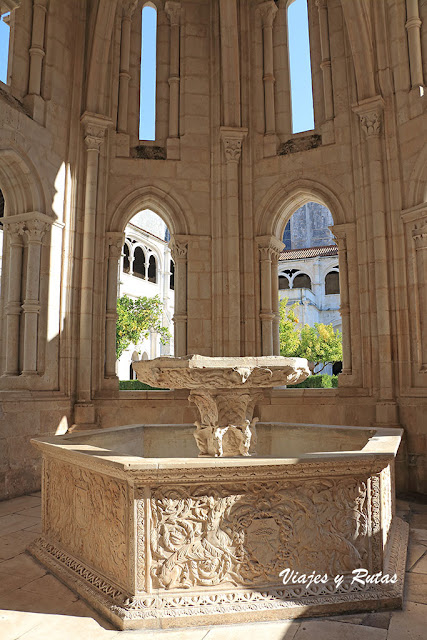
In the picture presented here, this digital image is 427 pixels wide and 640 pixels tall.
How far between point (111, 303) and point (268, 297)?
2.43 meters

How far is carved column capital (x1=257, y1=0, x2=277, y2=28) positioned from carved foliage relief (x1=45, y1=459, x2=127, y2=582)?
785 cm

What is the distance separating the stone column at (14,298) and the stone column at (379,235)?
16.0 feet

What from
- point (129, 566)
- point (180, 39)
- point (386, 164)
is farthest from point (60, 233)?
point (129, 566)

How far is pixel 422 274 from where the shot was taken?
22.6 feet

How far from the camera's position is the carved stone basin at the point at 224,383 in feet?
12.8

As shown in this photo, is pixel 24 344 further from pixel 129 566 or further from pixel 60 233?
pixel 129 566

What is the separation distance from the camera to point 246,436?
4438mm

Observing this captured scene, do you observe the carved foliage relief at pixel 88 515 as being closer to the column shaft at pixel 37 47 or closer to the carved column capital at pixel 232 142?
the column shaft at pixel 37 47

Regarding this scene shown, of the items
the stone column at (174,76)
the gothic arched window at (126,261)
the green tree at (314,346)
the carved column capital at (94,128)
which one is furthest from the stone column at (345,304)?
the gothic arched window at (126,261)

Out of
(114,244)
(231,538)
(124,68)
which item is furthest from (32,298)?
(231,538)

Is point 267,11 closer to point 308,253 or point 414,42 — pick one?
point 414,42

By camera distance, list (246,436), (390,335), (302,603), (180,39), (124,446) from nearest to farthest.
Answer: (302,603), (246,436), (124,446), (390,335), (180,39)

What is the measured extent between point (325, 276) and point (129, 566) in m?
30.0

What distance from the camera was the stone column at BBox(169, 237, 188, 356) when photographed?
26.8 feet
